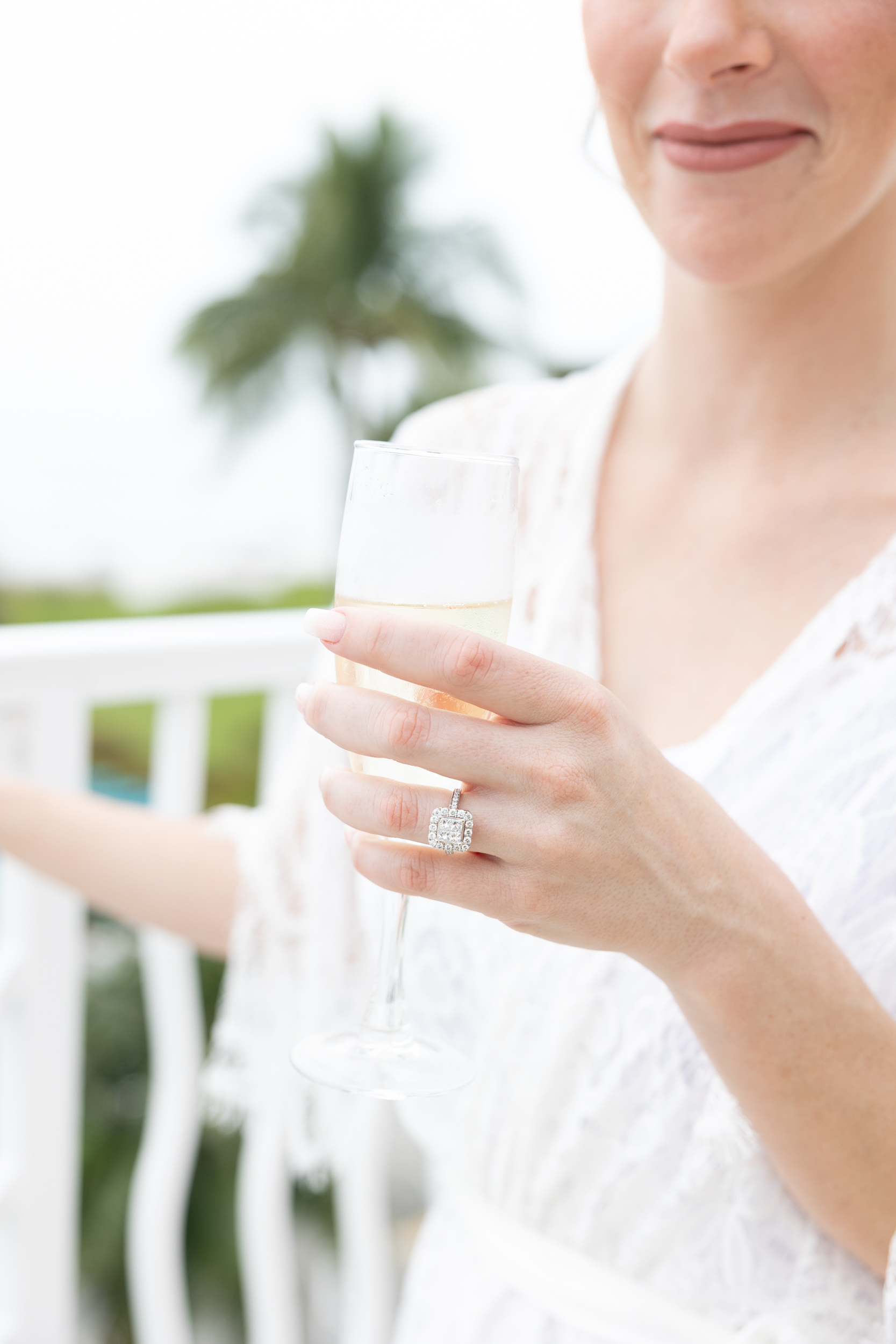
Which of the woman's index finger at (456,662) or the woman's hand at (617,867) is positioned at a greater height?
the woman's index finger at (456,662)

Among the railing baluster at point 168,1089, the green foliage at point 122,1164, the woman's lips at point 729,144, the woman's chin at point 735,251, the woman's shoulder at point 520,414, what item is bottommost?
the green foliage at point 122,1164

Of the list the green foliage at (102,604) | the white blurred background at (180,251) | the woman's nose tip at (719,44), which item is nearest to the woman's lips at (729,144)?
the woman's nose tip at (719,44)

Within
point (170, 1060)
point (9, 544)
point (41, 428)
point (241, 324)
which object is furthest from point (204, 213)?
point (170, 1060)

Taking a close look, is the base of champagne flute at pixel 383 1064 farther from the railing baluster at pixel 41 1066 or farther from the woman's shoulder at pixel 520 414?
the railing baluster at pixel 41 1066

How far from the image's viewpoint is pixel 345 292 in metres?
30.5

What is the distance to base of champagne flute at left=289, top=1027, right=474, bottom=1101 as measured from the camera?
3.43ft

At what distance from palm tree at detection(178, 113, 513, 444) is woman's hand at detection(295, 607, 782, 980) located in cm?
2958

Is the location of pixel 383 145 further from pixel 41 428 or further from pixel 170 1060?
pixel 170 1060

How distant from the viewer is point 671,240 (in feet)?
4.29

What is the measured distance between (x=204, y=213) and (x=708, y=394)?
31653 mm

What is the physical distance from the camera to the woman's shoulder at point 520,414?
1704mm

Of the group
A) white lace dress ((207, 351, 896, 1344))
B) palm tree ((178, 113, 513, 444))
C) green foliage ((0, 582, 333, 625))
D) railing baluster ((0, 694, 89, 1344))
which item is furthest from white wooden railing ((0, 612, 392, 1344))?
green foliage ((0, 582, 333, 625))

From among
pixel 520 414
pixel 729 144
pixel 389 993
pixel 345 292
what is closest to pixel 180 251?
pixel 345 292

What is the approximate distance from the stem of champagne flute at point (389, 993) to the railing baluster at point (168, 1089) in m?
1.13
